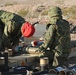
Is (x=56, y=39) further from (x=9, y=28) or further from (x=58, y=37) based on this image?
(x=9, y=28)

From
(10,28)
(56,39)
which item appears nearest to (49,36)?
(56,39)

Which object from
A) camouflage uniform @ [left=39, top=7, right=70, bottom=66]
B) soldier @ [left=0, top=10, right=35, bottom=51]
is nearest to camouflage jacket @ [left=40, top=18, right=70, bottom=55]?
camouflage uniform @ [left=39, top=7, right=70, bottom=66]

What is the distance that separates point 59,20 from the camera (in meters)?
8.09

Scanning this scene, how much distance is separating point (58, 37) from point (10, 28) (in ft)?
3.62

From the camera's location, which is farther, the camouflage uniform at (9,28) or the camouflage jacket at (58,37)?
the camouflage jacket at (58,37)

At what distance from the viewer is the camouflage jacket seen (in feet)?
26.3

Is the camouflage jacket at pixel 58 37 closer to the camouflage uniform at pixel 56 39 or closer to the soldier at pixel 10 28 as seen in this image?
the camouflage uniform at pixel 56 39

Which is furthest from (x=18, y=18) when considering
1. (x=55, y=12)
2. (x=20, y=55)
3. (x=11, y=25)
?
(x=20, y=55)

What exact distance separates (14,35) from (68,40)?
4.13 ft

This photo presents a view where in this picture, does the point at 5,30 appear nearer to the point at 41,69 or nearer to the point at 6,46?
the point at 6,46

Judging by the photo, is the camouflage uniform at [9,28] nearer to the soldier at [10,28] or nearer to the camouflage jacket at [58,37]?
the soldier at [10,28]

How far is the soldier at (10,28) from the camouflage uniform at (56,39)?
666 mm

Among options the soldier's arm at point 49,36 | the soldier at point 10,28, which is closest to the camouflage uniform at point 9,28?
the soldier at point 10,28

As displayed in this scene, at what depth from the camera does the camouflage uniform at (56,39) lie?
26.3ft
